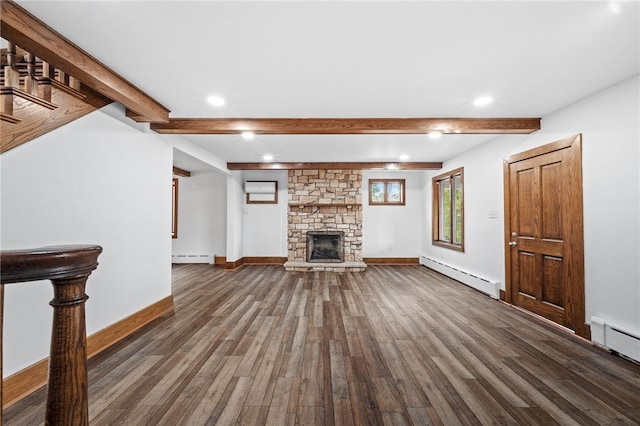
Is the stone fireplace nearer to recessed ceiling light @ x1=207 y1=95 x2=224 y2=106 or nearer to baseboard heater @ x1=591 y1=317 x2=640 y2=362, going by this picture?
recessed ceiling light @ x1=207 y1=95 x2=224 y2=106

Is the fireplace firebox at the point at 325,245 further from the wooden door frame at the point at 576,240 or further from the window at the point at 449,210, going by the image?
the wooden door frame at the point at 576,240

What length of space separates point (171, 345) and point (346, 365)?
1694 millimetres

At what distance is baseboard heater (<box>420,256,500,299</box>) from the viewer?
4.35 meters

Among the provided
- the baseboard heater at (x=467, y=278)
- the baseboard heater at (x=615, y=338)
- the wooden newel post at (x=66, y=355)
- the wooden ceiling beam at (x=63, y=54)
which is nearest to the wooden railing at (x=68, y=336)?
the wooden newel post at (x=66, y=355)

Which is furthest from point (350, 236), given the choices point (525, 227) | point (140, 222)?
point (140, 222)

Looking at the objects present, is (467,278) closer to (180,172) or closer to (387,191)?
(387,191)

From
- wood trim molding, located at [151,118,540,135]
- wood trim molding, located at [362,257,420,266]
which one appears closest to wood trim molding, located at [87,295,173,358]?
wood trim molding, located at [151,118,540,135]

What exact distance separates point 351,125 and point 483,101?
1.44 meters

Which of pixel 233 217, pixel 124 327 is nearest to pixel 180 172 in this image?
pixel 233 217

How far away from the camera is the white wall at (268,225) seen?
7.43 metres

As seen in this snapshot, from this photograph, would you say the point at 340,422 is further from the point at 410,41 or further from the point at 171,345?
the point at 410,41

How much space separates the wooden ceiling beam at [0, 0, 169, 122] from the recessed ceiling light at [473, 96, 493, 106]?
11.0ft

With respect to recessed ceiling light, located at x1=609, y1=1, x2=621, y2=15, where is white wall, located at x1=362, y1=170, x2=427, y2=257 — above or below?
below

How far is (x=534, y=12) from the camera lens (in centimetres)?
174
